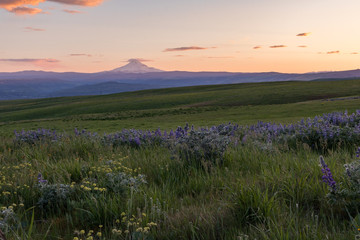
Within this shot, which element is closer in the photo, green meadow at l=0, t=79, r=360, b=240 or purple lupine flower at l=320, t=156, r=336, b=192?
green meadow at l=0, t=79, r=360, b=240

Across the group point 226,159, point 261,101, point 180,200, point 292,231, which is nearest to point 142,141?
point 226,159

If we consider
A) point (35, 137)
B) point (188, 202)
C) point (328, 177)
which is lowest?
point (35, 137)

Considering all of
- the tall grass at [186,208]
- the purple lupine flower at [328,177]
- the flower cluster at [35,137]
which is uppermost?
the purple lupine flower at [328,177]

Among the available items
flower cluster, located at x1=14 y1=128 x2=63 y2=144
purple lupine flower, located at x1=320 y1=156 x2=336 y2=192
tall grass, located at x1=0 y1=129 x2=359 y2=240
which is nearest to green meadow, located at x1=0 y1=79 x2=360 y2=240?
tall grass, located at x1=0 y1=129 x2=359 y2=240

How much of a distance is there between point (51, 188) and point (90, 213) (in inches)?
41.6

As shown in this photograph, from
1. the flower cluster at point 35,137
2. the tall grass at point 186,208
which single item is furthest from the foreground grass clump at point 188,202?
the flower cluster at point 35,137

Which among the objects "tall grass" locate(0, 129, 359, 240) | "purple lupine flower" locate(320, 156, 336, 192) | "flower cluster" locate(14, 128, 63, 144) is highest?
"purple lupine flower" locate(320, 156, 336, 192)

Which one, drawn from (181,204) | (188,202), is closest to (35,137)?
(188,202)

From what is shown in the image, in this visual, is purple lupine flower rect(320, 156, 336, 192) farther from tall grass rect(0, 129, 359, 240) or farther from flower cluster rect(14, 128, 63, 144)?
flower cluster rect(14, 128, 63, 144)

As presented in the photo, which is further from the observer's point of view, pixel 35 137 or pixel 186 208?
pixel 35 137

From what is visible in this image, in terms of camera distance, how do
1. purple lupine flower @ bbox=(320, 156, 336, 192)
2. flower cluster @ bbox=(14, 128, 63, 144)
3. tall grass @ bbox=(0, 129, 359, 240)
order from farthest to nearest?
flower cluster @ bbox=(14, 128, 63, 144), purple lupine flower @ bbox=(320, 156, 336, 192), tall grass @ bbox=(0, 129, 359, 240)

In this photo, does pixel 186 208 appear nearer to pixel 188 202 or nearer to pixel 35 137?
pixel 188 202

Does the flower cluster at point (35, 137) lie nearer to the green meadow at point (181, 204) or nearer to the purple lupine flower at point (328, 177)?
the green meadow at point (181, 204)

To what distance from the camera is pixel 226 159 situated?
587 centimetres
